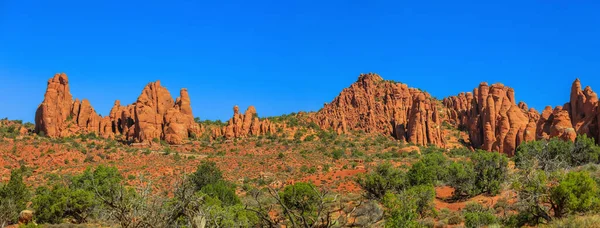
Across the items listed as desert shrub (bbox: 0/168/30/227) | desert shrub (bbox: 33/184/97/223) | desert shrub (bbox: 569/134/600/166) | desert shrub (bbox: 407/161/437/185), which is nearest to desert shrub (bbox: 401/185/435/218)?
desert shrub (bbox: 407/161/437/185)

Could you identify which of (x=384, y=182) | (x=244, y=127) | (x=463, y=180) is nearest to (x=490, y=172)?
(x=463, y=180)

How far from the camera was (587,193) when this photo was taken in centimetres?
1967

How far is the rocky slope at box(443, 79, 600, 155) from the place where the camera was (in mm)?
63531

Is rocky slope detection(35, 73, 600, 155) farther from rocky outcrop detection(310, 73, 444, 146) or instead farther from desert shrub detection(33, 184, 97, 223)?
desert shrub detection(33, 184, 97, 223)

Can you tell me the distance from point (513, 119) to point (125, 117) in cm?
6973

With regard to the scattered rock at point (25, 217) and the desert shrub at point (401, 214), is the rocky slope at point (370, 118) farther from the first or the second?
the desert shrub at point (401, 214)

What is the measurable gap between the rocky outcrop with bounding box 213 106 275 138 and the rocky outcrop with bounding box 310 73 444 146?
1295cm

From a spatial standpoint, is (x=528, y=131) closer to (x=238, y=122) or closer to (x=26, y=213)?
(x=238, y=122)

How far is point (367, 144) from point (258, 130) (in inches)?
832

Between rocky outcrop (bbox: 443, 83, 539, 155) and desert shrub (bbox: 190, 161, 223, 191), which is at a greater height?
rocky outcrop (bbox: 443, 83, 539, 155)

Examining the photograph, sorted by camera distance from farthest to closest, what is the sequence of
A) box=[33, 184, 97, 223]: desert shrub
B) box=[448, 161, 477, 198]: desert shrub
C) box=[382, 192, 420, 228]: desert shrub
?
box=[448, 161, 477, 198]: desert shrub < box=[33, 184, 97, 223]: desert shrub < box=[382, 192, 420, 228]: desert shrub

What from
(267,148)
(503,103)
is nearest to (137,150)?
(267,148)

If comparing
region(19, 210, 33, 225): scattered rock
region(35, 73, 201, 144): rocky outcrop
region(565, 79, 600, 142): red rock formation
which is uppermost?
region(35, 73, 201, 144): rocky outcrop

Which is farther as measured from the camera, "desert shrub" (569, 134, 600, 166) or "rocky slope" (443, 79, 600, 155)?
"rocky slope" (443, 79, 600, 155)
